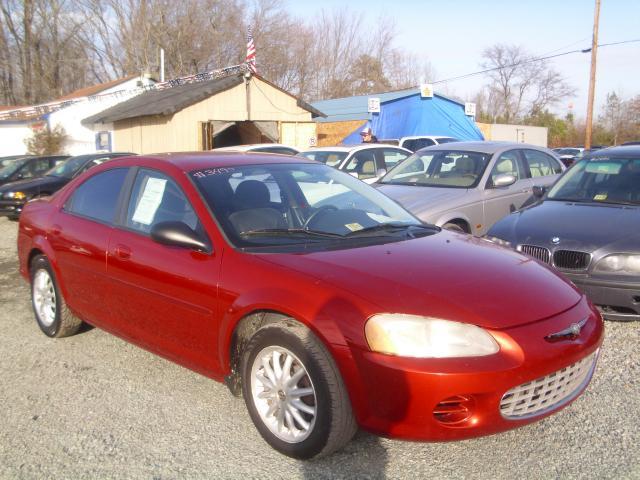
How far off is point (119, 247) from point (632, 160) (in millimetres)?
5238

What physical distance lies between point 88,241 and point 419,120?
84.1 feet

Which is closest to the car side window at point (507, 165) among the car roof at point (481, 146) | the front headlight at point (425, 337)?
the car roof at point (481, 146)

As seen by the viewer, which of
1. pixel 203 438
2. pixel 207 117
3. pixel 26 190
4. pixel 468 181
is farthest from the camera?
pixel 207 117

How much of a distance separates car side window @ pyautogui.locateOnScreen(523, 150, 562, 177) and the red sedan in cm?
481

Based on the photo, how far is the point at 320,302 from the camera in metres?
2.98

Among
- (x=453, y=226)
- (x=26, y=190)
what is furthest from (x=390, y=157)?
(x=26, y=190)

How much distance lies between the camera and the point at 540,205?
6281 mm

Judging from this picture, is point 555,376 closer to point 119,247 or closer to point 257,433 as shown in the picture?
point 257,433

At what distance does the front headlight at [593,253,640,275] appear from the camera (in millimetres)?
4863

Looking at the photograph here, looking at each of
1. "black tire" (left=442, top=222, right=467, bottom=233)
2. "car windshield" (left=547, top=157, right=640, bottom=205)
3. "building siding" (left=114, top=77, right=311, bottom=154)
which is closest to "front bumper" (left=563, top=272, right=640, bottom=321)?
"car windshield" (left=547, top=157, right=640, bottom=205)

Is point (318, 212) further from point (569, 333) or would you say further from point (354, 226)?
point (569, 333)

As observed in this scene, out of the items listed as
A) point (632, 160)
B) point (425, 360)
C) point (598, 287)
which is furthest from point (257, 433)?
point (632, 160)

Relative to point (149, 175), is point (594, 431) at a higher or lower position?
lower

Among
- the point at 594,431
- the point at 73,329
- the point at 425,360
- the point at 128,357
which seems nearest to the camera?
the point at 425,360
